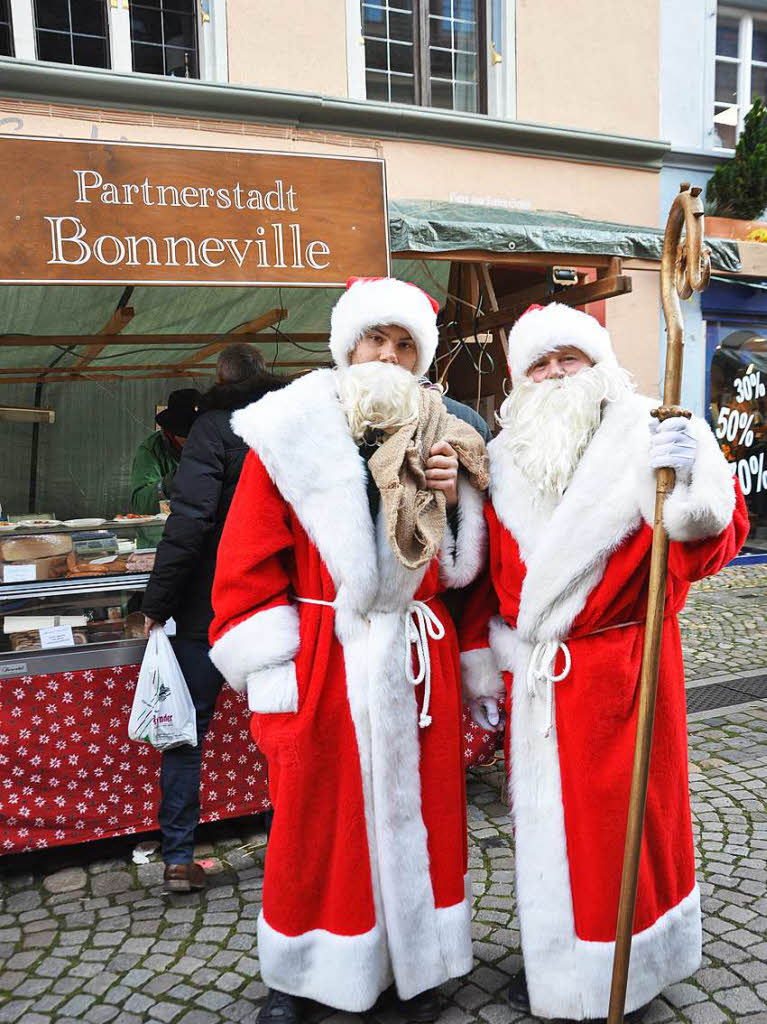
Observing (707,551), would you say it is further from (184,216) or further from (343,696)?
(184,216)

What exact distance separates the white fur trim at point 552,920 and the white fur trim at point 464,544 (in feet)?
0.83

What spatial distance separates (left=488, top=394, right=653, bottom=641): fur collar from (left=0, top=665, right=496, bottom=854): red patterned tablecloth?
1704 millimetres

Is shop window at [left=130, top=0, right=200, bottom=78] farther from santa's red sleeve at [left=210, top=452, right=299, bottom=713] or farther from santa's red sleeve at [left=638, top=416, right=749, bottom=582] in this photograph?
santa's red sleeve at [left=638, top=416, right=749, bottom=582]

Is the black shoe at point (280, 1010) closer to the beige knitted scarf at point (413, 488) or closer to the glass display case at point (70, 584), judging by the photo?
the beige knitted scarf at point (413, 488)

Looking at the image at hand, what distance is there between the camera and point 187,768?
3.21m

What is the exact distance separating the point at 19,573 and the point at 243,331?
321 centimetres

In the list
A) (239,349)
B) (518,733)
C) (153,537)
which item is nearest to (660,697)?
(518,733)

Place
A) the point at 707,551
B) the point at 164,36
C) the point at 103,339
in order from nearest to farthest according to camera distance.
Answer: the point at 707,551, the point at 103,339, the point at 164,36

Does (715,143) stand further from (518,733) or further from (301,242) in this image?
(518,733)

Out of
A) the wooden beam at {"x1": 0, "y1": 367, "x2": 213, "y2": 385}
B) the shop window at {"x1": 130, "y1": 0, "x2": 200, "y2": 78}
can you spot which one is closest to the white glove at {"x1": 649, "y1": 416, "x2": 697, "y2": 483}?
the wooden beam at {"x1": 0, "y1": 367, "x2": 213, "y2": 385}

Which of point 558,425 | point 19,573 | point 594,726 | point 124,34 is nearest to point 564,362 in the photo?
point 558,425

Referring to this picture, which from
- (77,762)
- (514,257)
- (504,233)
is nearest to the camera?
(77,762)

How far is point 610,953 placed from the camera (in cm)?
217

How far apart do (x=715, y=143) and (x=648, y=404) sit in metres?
9.02
